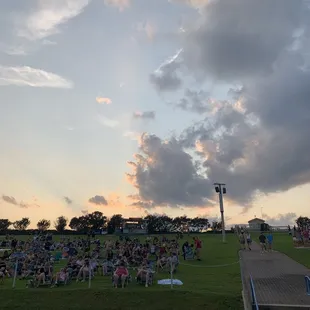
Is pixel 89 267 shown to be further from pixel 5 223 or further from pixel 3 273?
pixel 5 223

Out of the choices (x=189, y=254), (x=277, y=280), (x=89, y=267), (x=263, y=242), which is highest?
(x=263, y=242)

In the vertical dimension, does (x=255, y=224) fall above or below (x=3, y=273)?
above

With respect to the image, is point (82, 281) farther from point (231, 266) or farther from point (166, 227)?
point (166, 227)

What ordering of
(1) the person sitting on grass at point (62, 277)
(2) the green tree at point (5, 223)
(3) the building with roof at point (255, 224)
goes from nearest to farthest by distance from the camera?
(1) the person sitting on grass at point (62, 277)
(3) the building with roof at point (255, 224)
(2) the green tree at point (5, 223)

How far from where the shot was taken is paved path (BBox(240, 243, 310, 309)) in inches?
486

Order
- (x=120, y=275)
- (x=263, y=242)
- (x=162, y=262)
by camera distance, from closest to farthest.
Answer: (x=120, y=275), (x=162, y=262), (x=263, y=242)

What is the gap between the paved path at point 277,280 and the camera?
1236cm

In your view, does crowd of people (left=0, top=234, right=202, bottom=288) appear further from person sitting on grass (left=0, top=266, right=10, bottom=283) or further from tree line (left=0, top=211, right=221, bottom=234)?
tree line (left=0, top=211, right=221, bottom=234)

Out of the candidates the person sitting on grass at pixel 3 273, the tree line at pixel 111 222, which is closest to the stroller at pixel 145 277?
the person sitting on grass at pixel 3 273

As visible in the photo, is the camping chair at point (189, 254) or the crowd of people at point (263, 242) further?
the crowd of people at point (263, 242)

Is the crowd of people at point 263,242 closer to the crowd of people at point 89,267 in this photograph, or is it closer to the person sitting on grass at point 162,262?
the crowd of people at point 89,267

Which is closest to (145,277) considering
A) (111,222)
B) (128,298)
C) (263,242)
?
(128,298)

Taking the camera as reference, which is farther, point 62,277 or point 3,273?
point 3,273

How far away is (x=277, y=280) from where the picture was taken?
54.4ft
